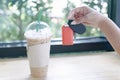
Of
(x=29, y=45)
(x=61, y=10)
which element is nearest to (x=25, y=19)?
(x=61, y=10)

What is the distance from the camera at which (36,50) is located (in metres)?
1.08

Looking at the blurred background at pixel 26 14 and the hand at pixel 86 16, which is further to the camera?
the blurred background at pixel 26 14

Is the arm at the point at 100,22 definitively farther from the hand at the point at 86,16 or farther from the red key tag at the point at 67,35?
the red key tag at the point at 67,35

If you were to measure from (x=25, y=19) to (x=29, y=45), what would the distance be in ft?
1.00

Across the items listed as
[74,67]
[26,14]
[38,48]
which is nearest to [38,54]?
[38,48]

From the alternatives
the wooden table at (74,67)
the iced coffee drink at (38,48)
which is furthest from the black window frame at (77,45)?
the iced coffee drink at (38,48)

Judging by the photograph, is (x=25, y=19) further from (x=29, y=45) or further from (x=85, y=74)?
(x=85, y=74)

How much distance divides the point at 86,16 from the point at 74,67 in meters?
0.27

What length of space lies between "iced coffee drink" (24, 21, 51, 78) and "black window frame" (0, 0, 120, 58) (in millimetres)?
233

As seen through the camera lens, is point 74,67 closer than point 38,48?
No

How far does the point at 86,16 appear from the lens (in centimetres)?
110

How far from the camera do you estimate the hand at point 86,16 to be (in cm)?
107

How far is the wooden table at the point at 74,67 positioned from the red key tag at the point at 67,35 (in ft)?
0.29

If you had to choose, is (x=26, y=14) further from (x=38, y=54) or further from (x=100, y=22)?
(x=100, y=22)
